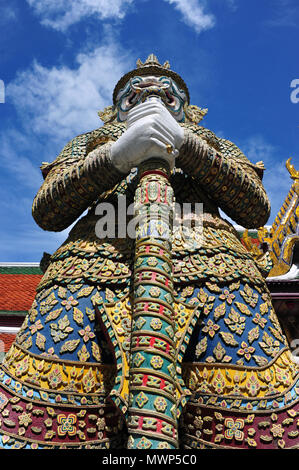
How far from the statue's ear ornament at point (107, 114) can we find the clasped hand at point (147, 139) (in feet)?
3.28

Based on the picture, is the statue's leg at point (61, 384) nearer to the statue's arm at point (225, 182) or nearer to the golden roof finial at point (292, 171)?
the statue's arm at point (225, 182)

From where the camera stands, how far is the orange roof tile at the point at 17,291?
19.7 feet

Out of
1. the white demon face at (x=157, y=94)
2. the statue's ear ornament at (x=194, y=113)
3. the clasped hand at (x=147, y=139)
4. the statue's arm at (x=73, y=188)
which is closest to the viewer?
the clasped hand at (x=147, y=139)

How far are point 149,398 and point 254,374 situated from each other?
667 millimetres

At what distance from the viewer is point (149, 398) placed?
67.6 inches

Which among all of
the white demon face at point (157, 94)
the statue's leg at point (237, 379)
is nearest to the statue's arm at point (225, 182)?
the white demon face at point (157, 94)

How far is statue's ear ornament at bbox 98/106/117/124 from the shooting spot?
3.54m

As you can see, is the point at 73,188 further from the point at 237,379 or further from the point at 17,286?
the point at 17,286

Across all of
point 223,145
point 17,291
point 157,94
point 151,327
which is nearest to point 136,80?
point 157,94

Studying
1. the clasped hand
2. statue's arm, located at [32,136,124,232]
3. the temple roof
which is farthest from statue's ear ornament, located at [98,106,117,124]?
the temple roof

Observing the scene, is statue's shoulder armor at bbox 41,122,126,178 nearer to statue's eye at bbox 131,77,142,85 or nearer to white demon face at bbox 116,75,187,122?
white demon face at bbox 116,75,187,122

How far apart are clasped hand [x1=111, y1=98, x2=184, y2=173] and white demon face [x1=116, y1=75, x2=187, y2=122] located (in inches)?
19.0
